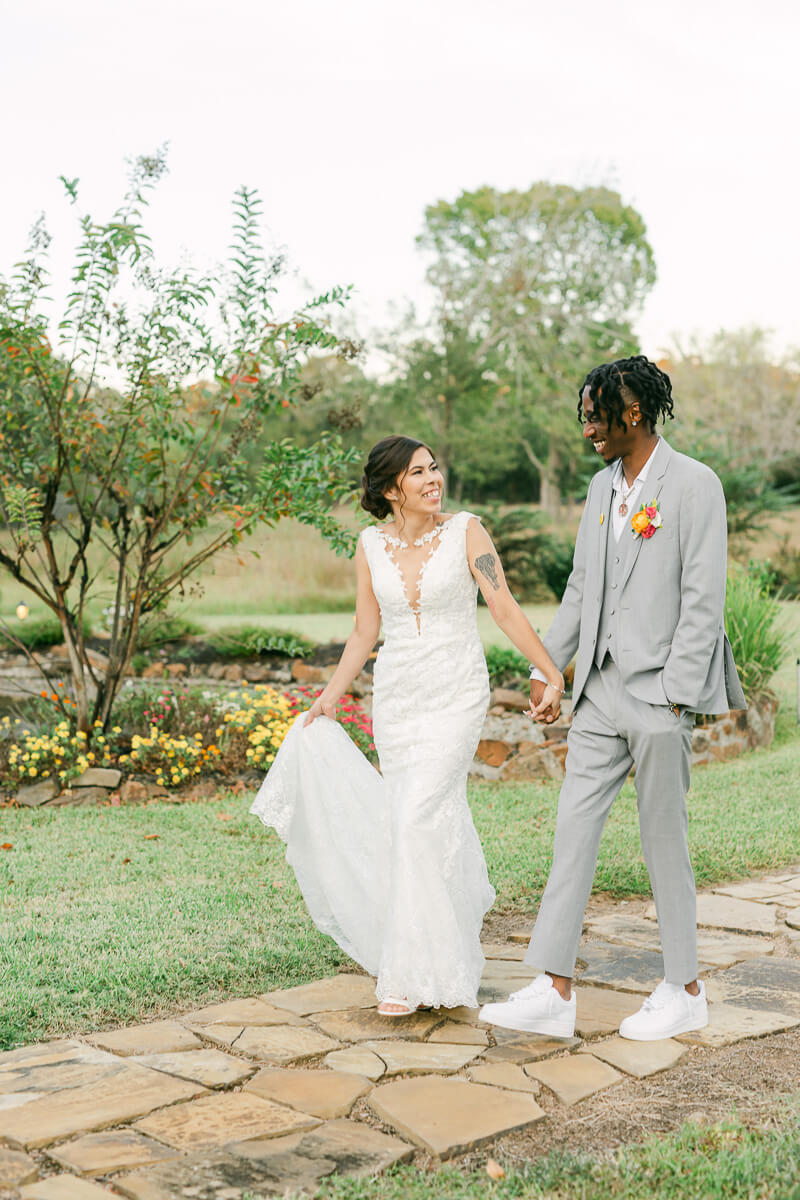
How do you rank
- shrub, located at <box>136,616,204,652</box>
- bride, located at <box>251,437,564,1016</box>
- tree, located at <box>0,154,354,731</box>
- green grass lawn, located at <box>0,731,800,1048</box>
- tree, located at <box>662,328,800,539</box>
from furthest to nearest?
tree, located at <box>662,328,800,539</box>
shrub, located at <box>136,616,204,652</box>
tree, located at <box>0,154,354,731</box>
green grass lawn, located at <box>0,731,800,1048</box>
bride, located at <box>251,437,564,1016</box>

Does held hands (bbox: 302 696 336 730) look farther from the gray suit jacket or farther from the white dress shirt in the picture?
the gray suit jacket

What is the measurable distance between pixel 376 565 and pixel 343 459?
3.73 meters

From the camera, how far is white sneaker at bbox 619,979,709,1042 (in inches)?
133

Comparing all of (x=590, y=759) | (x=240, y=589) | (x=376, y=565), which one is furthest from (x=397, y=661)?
(x=240, y=589)

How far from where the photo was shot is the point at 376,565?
150 inches

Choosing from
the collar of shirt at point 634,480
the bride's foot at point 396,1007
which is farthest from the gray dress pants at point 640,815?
the collar of shirt at point 634,480

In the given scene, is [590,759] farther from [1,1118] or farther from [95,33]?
[95,33]

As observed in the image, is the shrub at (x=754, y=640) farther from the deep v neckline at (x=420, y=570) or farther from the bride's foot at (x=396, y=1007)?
the bride's foot at (x=396, y=1007)

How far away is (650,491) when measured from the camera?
340 cm

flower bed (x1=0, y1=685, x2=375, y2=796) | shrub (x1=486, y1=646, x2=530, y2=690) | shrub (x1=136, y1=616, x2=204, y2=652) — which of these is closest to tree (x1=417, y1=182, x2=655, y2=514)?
Result: shrub (x1=136, y1=616, x2=204, y2=652)

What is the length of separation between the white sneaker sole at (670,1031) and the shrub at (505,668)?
620 centimetres

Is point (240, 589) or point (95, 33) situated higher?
point (95, 33)

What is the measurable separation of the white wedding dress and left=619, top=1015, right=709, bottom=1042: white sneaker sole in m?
0.47

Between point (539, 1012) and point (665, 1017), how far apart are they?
365 mm
